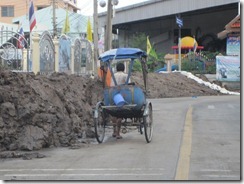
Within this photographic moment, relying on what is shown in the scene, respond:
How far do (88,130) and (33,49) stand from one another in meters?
7.98

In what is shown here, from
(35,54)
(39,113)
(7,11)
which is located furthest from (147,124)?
(7,11)

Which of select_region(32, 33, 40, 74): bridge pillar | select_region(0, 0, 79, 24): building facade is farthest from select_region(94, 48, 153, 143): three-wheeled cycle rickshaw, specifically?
select_region(0, 0, 79, 24): building facade

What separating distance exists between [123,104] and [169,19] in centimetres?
4295

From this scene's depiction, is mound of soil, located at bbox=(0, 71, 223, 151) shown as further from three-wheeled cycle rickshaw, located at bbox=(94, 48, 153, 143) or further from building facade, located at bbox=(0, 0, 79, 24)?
building facade, located at bbox=(0, 0, 79, 24)

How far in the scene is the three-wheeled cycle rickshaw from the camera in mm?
8750

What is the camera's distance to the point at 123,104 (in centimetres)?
866

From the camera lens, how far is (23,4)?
70.4m

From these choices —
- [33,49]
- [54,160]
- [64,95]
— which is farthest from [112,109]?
[33,49]

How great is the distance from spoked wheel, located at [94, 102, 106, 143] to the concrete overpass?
29.1 m

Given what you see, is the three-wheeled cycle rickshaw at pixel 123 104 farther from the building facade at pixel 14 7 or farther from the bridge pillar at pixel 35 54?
the building facade at pixel 14 7

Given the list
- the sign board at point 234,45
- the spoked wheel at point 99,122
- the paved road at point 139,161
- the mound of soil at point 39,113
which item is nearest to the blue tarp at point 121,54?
the spoked wheel at point 99,122

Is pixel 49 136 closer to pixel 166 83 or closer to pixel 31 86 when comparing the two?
pixel 31 86

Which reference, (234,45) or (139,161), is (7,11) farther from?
(234,45)

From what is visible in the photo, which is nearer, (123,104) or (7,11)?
(123,104)
